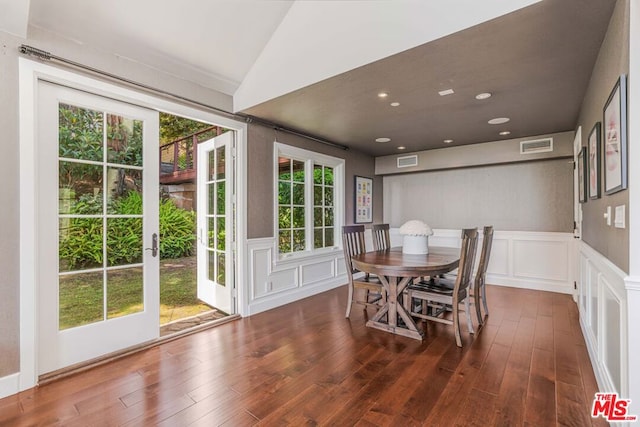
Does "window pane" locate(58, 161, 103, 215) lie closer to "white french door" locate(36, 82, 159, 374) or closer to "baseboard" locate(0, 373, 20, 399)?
"white french door" locate(36, 82, 159, 374)

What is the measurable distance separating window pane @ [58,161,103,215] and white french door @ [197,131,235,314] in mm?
1344

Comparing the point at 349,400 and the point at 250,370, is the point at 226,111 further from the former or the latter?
the point at 349,400

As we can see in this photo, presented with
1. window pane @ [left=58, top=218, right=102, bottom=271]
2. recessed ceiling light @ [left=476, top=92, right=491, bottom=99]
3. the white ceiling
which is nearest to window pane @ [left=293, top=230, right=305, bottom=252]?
the white ceiling

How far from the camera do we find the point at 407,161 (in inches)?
221

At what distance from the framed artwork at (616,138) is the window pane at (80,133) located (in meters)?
3.46

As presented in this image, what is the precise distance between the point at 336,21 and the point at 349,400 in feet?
9.31

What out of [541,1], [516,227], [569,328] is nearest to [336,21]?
[541,1]

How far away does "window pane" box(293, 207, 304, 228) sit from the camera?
14.5ft

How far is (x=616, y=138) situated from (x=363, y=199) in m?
4.10

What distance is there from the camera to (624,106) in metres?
1.53

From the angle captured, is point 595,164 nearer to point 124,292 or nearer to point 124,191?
point 124,191

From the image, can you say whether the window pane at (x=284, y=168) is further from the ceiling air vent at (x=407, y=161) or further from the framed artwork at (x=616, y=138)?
the framed artwork at (x=616, y=138)

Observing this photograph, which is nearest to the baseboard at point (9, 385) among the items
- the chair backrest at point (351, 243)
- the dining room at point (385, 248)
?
the dining room at point (385, 248)

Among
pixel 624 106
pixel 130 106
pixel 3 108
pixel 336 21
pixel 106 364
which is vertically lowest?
pixel 106 364
